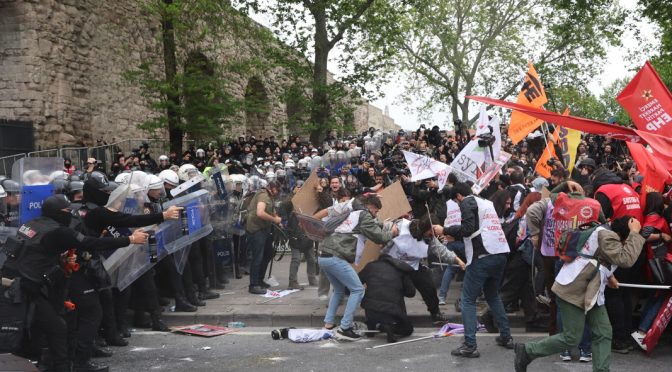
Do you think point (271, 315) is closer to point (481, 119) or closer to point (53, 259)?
point (53, 259)

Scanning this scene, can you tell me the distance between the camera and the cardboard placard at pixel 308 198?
975cm

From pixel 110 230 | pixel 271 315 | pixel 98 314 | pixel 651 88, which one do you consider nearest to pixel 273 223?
pixel 271 315

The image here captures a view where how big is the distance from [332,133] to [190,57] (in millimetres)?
5412

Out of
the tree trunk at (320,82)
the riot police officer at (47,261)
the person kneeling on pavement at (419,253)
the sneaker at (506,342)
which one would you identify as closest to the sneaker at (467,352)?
the sneaker at (506,342)

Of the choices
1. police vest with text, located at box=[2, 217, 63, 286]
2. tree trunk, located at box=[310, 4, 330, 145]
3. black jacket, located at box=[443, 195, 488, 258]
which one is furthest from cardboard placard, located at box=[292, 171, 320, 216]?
tree trunk, located at box=[310, 4, 330, 145]

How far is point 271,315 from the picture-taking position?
8.43m

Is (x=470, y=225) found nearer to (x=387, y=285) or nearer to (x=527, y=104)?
(x=387, y=285)

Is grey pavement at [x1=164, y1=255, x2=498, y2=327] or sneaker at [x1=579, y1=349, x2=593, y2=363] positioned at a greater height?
grey pavement at [x1=164, y1=255, x2=498, y2=327]

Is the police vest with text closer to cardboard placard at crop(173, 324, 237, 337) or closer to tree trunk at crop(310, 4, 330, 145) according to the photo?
cardboard placard at crop(173, 324, 237, 337)

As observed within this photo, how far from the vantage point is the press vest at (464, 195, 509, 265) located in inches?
260

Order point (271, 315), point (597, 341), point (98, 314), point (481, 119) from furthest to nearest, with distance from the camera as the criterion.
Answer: point (481, 119) → point (271, 315) → point (98, 314) → point (597, 341)

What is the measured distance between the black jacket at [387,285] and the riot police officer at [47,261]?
303 cm

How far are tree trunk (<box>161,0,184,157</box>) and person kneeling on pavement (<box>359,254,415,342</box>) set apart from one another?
1116 cm

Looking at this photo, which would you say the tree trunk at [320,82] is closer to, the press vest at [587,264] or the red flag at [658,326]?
the red flag at [658,326]
